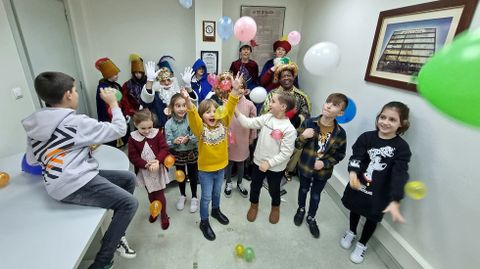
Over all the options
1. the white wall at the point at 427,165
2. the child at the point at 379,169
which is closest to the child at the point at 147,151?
the child at the point at 379,169

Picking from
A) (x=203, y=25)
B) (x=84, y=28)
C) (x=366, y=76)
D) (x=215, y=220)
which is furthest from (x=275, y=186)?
(x=84, y=28)

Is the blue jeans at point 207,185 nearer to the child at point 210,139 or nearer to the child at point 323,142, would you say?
the child at point 210,139

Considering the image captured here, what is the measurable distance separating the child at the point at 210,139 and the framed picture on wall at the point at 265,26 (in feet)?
6.79

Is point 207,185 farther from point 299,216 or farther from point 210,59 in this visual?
point 210,59

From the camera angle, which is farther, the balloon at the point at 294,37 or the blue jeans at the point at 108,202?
the balloon at the point at 294,37

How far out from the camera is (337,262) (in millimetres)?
1757

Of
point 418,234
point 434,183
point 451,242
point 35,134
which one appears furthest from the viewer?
point 418,234

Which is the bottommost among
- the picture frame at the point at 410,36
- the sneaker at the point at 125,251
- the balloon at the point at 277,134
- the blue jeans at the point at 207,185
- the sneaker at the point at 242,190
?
the sneaker at the point at 242,190

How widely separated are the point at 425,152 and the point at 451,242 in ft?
1.90

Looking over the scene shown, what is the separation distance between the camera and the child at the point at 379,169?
1.47m

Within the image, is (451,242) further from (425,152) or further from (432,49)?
(432,49)

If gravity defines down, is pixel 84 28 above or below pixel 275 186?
above

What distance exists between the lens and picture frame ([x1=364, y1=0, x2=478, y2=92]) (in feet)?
4.47

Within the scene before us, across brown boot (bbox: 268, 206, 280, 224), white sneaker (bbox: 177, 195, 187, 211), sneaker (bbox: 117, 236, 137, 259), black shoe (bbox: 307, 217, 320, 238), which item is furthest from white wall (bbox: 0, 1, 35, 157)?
black shoe (bbox: 307, 217, 320, 238)
